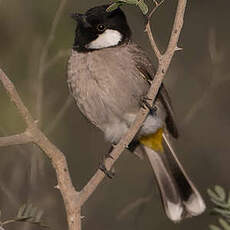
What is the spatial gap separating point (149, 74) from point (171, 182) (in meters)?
0.68

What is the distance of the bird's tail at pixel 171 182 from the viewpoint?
12.7 feet

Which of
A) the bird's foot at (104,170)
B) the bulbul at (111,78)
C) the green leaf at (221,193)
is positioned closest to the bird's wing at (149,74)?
the bulbul at (111,78)

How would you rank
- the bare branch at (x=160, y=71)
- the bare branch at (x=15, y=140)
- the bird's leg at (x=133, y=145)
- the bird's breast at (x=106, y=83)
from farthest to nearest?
the bird's leg at (x=133, y=145) < the bird's breast at (x=106, y=83) < the bare branch at (x=160, y=71) < the bare branch at (x=15, y=140)

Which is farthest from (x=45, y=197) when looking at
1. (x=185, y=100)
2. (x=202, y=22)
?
(x=202, y=22)

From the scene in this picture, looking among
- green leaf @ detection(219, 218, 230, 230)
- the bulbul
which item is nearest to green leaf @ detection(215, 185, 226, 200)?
green leaf @ detection(219, 218, 230, 230)

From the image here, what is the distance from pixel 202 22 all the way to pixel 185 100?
0.69 meters

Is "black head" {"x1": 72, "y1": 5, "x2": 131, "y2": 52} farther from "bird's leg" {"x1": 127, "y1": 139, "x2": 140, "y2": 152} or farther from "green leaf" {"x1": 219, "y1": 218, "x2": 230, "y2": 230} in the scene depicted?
"green leaf" {"x1": 219, "y1": 218, "x2": 230, "y2": 230}

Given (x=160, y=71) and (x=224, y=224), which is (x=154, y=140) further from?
(x=224, y=224)

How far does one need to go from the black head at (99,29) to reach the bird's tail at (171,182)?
0.57 m

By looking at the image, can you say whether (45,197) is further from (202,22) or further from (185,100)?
(202,22)

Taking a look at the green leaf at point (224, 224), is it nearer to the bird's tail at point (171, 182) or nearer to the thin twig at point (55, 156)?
the thin twig at point (55, 156)

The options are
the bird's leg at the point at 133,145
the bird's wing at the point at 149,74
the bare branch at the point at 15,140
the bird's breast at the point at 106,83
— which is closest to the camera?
the bare branch at the point at 15,140

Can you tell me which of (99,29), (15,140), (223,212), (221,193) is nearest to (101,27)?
(99,29)

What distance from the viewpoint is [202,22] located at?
5.82 m
